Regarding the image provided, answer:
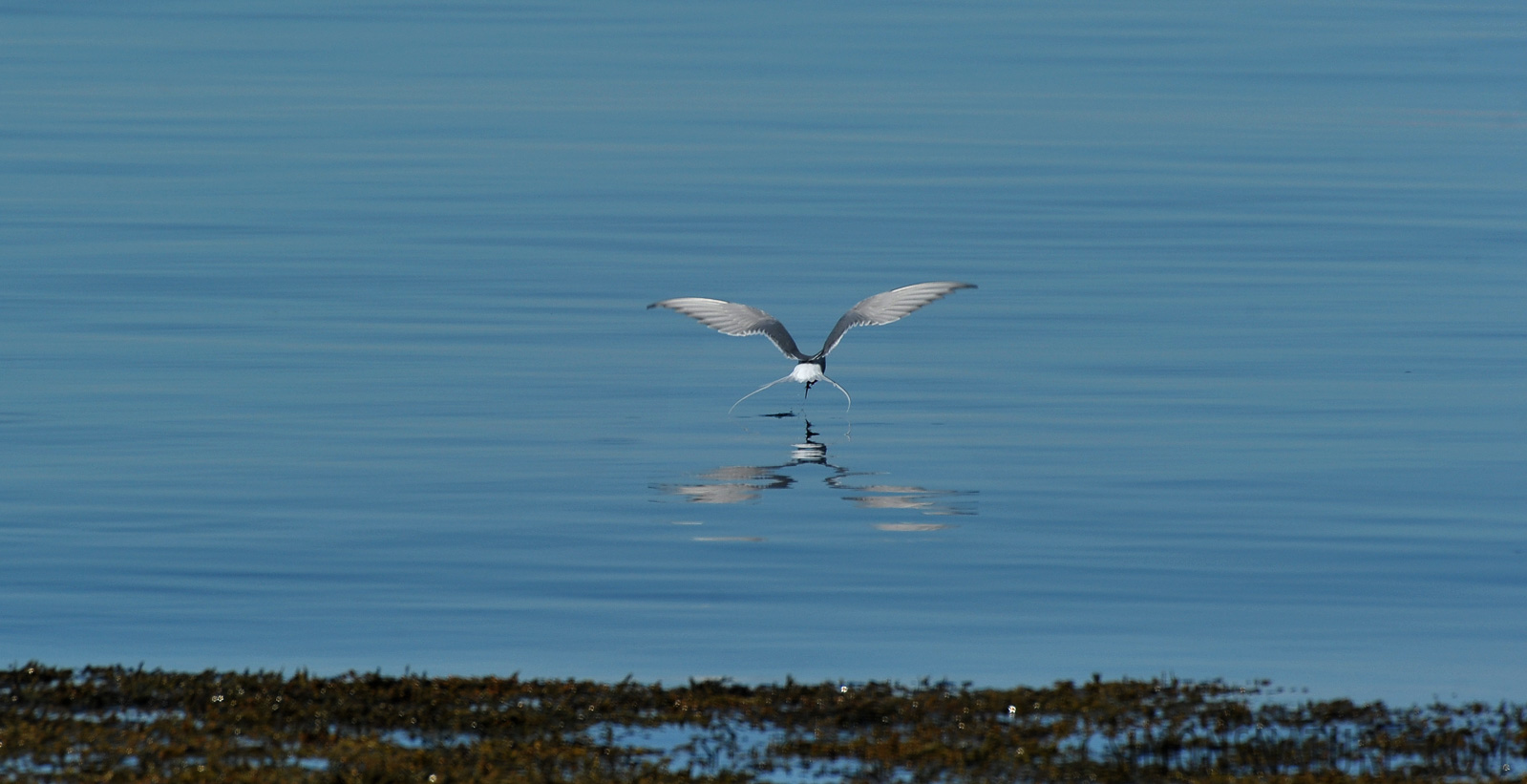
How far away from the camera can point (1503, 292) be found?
30.5 meters

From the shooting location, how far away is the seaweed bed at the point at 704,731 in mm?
10031

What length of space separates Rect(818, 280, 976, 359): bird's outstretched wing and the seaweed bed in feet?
28.1

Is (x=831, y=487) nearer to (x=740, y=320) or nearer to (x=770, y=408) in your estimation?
(x=740, y=320)

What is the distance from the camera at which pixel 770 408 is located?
76.6ft

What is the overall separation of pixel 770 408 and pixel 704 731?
41.5 feet

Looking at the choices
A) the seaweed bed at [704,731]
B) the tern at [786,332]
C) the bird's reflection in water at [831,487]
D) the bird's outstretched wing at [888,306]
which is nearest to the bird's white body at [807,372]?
the tern at [786,332]

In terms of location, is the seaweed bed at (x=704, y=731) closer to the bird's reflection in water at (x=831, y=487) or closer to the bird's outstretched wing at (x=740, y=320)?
the bird's reflection in water at (x=831, y=487)

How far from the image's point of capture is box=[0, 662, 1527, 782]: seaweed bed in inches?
395

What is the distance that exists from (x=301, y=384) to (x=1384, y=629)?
1355cm

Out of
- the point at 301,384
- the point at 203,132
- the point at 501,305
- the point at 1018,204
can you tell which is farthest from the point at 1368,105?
the point at 301,384

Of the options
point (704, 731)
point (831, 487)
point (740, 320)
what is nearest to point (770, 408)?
point (740, 320)

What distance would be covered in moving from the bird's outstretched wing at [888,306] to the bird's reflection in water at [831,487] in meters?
1.33

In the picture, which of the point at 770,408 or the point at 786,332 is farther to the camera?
the point at 770,408

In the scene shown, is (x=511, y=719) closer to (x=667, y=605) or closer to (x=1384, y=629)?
(x=667, y=605)
